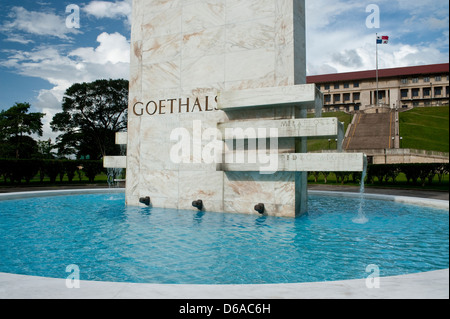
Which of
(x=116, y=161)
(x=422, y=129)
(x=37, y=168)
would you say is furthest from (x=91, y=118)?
(x=422, y=129)

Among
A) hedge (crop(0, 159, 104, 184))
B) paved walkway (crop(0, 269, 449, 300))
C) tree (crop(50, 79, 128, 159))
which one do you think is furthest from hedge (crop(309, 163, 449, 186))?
tree (crop(50, 79, 128, 159))

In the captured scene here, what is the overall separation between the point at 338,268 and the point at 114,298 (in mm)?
3995

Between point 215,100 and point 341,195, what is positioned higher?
point 215,100

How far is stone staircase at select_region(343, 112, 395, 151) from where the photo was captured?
58656 millimetres

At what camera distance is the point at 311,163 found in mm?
11055

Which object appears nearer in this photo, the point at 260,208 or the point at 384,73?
the point at 260,208

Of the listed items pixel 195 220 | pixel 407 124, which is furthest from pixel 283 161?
pixel 407 124

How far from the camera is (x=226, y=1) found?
13.3 meters

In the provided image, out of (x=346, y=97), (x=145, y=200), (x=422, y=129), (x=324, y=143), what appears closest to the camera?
(x=145, y=200)

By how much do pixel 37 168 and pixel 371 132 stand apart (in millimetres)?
60807

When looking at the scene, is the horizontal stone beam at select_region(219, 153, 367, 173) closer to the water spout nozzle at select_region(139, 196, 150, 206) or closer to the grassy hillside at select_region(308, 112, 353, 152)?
the water spout nozzle at select_region(139, 196, 150, 206)

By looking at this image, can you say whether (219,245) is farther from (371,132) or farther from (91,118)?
(371,132)
